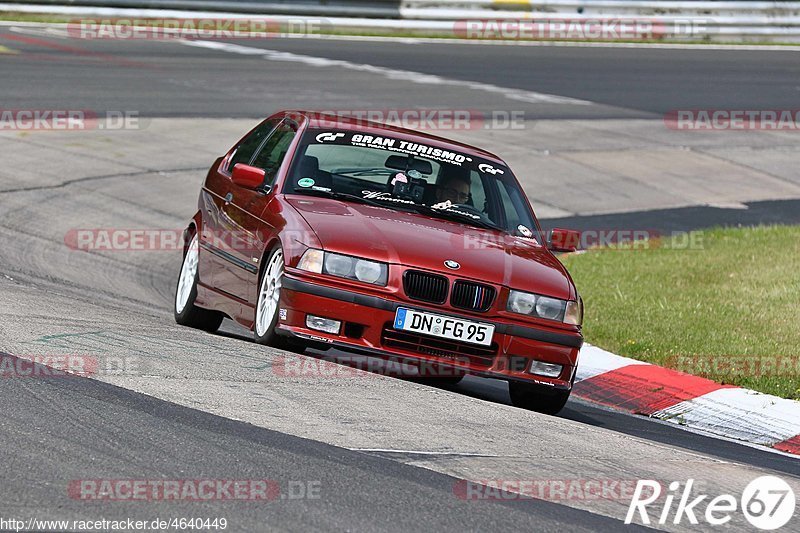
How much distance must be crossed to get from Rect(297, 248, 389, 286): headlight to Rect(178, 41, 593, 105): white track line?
687 inches

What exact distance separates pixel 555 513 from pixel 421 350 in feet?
8.36

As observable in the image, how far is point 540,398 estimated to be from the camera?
8.41m

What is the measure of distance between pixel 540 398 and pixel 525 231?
126cm

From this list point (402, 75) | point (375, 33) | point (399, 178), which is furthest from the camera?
point (375, 33)

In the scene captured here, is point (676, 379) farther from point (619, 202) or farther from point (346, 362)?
point (619, 202)

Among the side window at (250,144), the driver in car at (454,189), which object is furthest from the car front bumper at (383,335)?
the side window at (250,144)

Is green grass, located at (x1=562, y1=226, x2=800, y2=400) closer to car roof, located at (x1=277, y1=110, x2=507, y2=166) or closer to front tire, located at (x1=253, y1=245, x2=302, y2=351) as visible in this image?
car roof, located at (x1=277, y1=110, x2=507, y2=166)

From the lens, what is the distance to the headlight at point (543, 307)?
315 inches

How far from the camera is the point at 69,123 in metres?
18.6

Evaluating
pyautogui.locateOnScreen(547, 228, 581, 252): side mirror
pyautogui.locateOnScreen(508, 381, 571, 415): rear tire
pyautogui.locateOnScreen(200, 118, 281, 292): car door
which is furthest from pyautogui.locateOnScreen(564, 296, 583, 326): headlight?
pyautogui.locateOnScreen(200, 118, 281, 292): car door

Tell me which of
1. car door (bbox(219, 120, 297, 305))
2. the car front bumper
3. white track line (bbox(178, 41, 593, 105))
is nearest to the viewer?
the car front bumper

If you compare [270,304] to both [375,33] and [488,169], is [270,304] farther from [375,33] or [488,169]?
[375,33]

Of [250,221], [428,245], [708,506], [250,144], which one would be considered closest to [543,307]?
[428,245]

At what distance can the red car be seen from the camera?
25.7 feet
